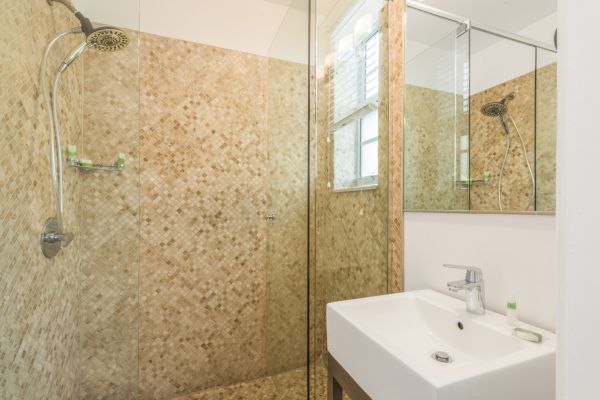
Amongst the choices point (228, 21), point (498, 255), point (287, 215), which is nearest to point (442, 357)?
point (498, 255)

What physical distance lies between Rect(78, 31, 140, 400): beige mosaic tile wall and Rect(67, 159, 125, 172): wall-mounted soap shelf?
28 millimetres

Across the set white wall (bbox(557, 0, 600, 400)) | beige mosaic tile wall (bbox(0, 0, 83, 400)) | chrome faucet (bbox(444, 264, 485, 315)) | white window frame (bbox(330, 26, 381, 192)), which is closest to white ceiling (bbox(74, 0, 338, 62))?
white window frame (bbox(330, 26, 381, 192))

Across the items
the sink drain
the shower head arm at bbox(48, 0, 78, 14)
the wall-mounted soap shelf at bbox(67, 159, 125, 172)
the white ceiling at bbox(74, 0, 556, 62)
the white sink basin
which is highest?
the white ceiling at bbox(74, 0, 556, 62)

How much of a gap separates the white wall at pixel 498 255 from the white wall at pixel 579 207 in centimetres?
74


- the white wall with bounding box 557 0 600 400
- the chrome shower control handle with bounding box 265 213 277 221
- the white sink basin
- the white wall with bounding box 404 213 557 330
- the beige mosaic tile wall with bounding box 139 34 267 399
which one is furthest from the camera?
the chrome shower control handle with bounding box 265 213 277 221

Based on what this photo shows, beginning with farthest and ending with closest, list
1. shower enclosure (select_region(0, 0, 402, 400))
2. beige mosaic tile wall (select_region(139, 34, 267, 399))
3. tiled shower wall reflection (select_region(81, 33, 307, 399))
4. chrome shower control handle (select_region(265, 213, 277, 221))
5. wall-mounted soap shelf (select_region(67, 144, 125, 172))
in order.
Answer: chrome shower control handle (select_region(265, 213, 277, 221)), beige mosaic tile wall (select_region(139, 34, 267, 399)), tiled shower wall reflection (select_region(81, 33, 307, 399)), wall-mounted soap shelf (select_region(67, 144, 125, 172)), shower enclosure (select_region(0, 0, 402, 400))

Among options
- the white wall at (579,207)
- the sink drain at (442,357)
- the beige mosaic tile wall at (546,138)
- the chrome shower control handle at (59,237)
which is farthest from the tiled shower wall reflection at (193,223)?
the white wall at (579,207)

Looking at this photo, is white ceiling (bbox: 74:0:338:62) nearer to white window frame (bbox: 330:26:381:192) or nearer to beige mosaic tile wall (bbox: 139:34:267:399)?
beige mosaic tile wall (bbox: 139:34:267:399)

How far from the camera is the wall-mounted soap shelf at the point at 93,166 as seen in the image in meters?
1.36

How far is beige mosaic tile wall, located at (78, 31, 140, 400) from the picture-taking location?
143cm

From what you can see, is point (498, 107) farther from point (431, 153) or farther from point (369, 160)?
point (369, 160)

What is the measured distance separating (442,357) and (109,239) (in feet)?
5.13

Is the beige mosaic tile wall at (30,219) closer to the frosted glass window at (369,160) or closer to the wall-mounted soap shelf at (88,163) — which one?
the wall-mounted soap shelf at (88,163)

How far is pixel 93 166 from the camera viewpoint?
1.47 meters
